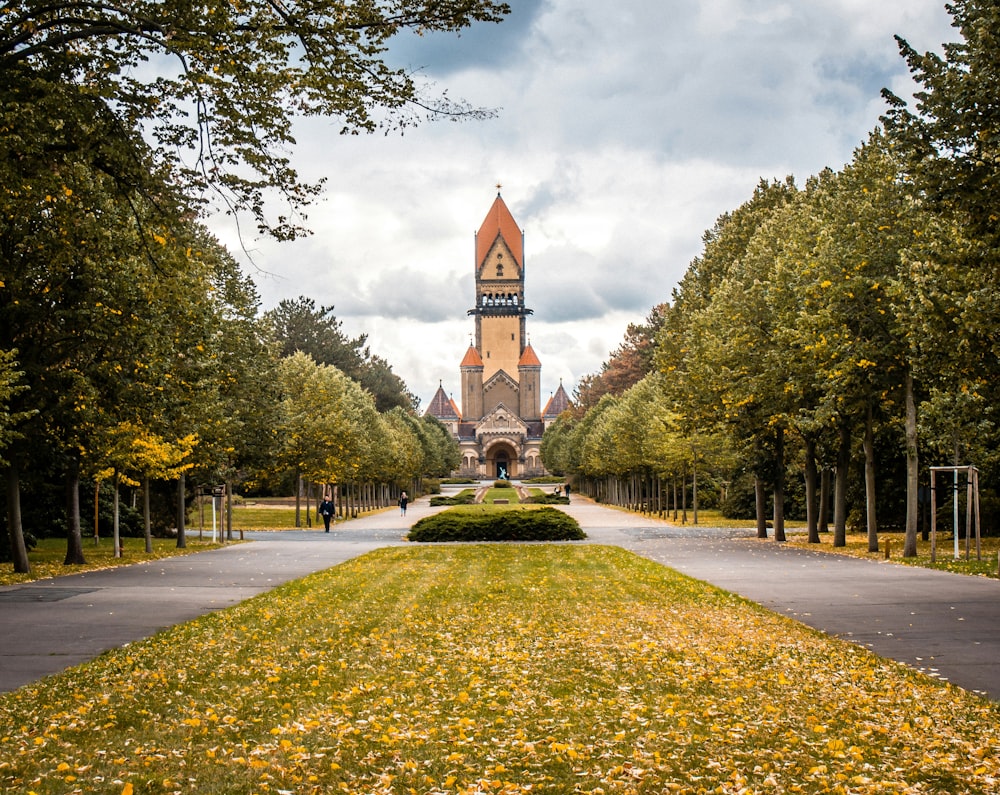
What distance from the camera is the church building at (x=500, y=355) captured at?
161 meters

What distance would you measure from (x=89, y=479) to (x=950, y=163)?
24564 millimetres

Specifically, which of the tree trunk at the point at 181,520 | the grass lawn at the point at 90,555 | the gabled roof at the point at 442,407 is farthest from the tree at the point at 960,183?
the gabled roof at the point at 442,407


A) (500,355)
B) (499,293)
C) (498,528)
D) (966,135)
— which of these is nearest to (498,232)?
(499,293)

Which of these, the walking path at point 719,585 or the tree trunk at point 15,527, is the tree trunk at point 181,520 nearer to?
the walking path at point 719,585

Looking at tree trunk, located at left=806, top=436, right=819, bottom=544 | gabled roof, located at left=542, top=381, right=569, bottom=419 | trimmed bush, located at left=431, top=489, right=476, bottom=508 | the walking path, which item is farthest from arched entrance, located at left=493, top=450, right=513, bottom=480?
the walking path

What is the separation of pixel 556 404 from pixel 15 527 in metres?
164

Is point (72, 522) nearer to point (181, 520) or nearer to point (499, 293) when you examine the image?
point (181, 520)

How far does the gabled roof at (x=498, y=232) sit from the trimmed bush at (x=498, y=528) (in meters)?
127

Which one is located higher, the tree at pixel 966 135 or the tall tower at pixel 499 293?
the tall tower at pixel 499 293

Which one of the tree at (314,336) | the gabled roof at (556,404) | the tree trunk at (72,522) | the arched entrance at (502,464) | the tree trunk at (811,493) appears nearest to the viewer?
the tree trunk at (72,522)

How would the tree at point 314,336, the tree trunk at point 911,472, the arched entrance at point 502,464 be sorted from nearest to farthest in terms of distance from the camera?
the tree trunk at point 911,472
the tree at point 314,336
the arched entrance at point 502,464

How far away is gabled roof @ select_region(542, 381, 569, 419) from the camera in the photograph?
185 meters

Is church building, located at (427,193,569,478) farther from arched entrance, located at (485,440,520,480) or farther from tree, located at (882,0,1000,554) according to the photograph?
tree, located at (882,0,1000,554)

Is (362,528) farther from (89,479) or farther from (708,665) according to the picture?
(708,665)
